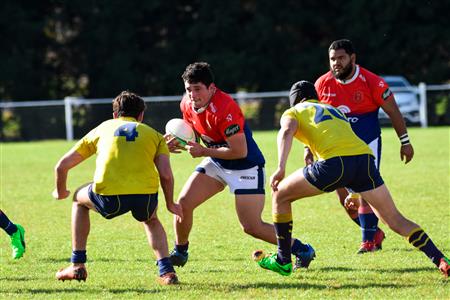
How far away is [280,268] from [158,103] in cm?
1967

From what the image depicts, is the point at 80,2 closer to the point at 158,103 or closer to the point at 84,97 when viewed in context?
the point at 84,97

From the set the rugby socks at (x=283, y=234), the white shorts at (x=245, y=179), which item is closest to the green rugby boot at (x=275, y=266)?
the rugby socks at (x=283, y=234)

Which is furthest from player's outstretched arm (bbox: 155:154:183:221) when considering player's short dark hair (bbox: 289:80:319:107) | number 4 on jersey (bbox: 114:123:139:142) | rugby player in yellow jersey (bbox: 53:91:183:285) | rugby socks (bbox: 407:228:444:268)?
rugby socks (bbox: 407:228:444:268)

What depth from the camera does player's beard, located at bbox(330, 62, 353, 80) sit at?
26.4 ft

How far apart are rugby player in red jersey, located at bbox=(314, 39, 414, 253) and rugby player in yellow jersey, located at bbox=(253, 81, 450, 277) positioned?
1.42 m

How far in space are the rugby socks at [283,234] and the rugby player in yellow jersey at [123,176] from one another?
818 millimetres

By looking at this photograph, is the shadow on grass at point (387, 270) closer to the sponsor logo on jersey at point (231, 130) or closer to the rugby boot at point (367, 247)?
the rugby boot at point (367, 247)

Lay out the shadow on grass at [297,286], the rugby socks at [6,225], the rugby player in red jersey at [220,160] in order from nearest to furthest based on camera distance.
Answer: the shadow on grass at [297,286], the rugby player in red jersey at [220,160], the rugby socks at [6,225]

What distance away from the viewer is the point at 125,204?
633 cm

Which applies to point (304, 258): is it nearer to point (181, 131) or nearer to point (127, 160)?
point (181, 131)

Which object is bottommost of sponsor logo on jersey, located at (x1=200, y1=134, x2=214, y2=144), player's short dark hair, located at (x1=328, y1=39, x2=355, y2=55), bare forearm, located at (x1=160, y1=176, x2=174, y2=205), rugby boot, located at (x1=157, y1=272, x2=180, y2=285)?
rugby boot, located at (x1=157, y1=272, x2=180, y2=285)

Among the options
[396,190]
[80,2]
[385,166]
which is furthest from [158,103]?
[396,190]

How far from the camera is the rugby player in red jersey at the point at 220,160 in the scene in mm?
6902

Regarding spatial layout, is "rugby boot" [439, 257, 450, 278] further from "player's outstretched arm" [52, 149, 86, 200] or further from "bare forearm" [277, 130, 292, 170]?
"player's outstretched arm" [52, 149, 86, 200]
